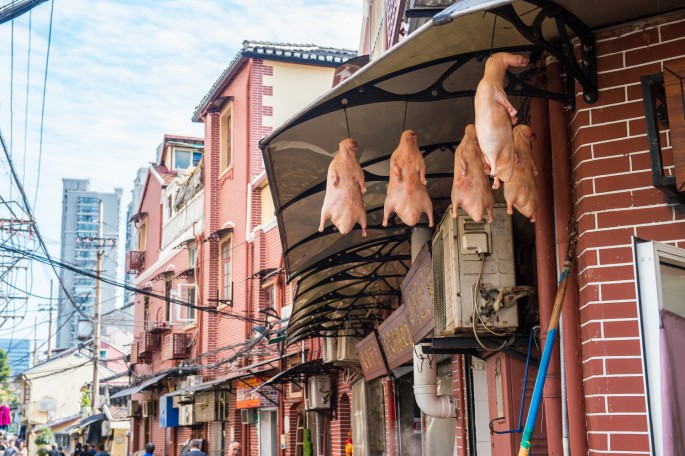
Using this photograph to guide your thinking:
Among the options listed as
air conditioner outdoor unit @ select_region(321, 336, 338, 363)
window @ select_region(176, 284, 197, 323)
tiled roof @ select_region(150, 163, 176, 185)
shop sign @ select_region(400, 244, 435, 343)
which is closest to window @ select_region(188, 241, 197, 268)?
window @ select_region(176, 284, 197, 323)

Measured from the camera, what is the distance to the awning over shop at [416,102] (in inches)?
210

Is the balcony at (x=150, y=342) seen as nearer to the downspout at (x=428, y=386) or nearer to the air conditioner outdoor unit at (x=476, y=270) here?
A: the downspout at (x=428, y=386)

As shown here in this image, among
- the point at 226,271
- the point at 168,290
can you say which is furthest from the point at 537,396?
the point at 168,290

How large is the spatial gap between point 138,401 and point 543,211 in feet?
112

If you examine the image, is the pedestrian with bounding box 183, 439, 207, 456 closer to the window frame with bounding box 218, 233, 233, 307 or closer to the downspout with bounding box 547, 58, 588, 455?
the downspout with bounding box 547, 58, 588, 455

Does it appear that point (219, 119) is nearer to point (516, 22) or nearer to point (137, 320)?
point (137, 320)

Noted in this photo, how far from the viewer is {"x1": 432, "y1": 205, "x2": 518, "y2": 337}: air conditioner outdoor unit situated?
7113mm

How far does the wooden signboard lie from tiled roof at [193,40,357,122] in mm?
22564

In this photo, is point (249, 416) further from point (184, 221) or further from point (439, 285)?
point (439, 285)

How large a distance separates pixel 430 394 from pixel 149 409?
1108 inches

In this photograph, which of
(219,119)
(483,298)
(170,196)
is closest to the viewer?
(483,298)

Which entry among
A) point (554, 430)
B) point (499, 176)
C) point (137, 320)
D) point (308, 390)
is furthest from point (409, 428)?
point (137, 320)

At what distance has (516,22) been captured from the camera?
5.08 metres

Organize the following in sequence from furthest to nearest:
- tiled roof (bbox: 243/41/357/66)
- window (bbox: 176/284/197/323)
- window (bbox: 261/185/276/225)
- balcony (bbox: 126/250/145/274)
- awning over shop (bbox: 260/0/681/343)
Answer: balcony (bbox: 126/250/145/274)
window (bbox: 176/284/197/323)
tiled roof (bbox: 243/41/357/66)
window (bbox: 261/185/276/225)
awning over shop (bbox: 260/0/681/343)
